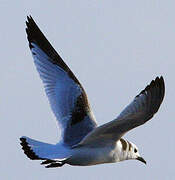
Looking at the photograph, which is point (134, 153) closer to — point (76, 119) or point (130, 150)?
point (130, 150)

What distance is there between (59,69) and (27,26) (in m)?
0.96

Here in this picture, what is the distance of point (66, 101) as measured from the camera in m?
11.7

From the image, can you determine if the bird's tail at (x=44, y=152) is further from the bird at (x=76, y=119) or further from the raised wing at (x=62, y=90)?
the raised wing at (x=62, y=90)

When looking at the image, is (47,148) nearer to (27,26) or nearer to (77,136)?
(77,136)

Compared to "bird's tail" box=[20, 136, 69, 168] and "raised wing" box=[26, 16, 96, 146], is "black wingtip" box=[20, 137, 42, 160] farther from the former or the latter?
"raised wing" box=[26, 16, 96, 146]

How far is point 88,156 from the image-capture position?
10.7m

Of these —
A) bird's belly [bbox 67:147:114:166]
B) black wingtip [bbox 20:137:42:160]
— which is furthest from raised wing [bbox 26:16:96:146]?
black wingtip [bbox 20:137:42:160]

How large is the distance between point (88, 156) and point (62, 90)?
1.47 meters

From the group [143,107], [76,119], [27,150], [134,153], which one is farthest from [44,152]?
[134,153]

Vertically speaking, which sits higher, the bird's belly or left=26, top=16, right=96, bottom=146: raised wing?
left=26, top=16, right=96, bottom=146: raised wing

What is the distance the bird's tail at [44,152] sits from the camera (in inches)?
400

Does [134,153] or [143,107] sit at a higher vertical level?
[143,107]

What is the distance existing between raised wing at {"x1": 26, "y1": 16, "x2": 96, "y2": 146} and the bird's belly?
306mm

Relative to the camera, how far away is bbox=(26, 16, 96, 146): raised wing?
11.2m
